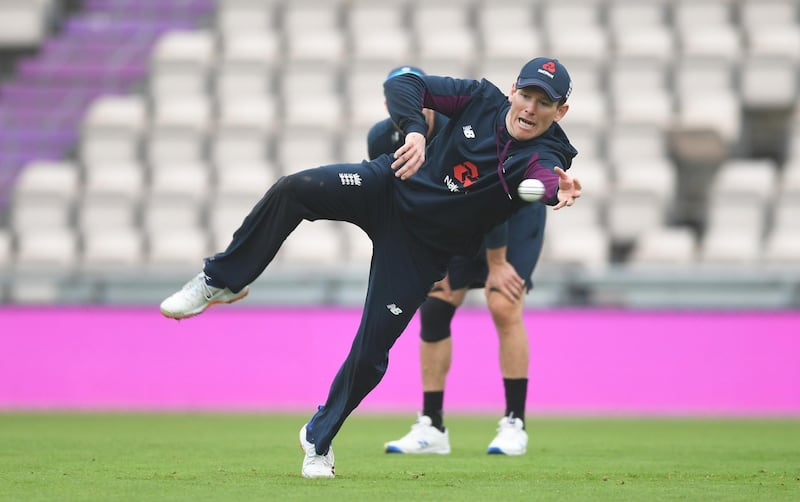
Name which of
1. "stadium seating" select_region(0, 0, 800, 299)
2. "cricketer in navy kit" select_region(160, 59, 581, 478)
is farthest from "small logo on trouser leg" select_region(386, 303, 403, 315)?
"stadium seating" select_region(0, 0, 800, 299)

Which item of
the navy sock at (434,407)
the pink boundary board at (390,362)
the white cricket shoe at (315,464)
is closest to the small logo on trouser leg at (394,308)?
the white cricket shoe at (315,464)

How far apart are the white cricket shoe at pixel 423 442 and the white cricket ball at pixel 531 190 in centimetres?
266

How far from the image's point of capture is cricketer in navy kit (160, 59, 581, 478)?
5.55 metres

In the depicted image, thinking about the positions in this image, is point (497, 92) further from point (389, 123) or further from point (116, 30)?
point (116, 30)

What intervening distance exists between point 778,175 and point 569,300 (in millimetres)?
4557

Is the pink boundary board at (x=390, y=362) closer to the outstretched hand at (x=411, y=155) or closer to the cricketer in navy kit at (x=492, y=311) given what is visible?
the cricketer in navy kit at (x=492, y=311)

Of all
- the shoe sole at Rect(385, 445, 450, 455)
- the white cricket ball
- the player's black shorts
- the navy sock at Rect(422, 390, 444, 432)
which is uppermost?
the player's black shorts

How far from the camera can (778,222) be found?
1409 centimetres

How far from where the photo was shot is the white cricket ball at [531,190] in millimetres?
5160

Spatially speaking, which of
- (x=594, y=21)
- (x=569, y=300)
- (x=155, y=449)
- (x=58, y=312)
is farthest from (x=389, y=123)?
(x=594, y=21)

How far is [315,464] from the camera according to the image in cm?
560

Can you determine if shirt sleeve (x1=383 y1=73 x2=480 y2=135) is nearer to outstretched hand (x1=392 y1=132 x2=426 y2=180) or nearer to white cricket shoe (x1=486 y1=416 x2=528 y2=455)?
outstretched hand (x1=392 y1=132 x2=426 y2=180)

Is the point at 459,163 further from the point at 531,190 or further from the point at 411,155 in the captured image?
the point at 531,190

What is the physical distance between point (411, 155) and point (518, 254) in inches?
87.2
